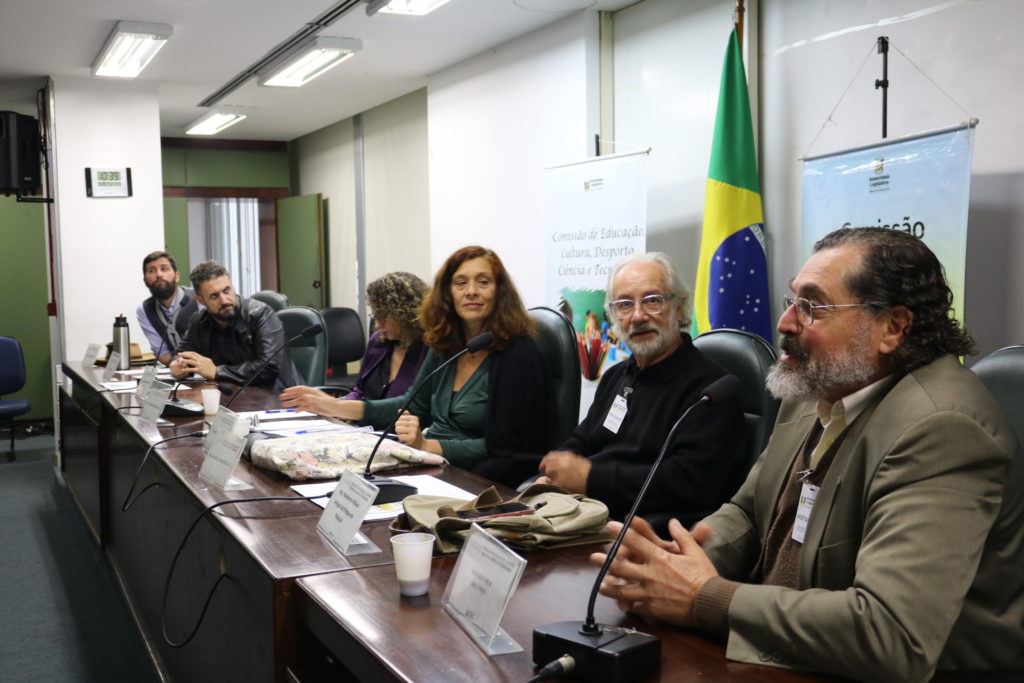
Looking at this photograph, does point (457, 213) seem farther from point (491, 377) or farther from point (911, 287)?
point (911, 287)

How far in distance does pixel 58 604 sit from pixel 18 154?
3.76m

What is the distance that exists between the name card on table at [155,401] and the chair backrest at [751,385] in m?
1.75

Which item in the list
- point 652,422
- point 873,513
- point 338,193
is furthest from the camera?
point 338,193

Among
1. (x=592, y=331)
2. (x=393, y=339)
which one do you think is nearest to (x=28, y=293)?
(x=592, y=331)

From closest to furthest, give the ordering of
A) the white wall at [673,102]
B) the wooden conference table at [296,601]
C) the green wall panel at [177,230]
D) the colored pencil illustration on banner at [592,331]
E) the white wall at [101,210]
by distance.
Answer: the wooden conference table at [296,601] < the white wall at [673,102] < the colored pencil illustration on banner at [592,331] < the white wall at [101,210] < the green wall panel at [177,230]

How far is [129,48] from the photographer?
5402 mm

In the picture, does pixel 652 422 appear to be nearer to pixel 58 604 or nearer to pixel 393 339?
pixel 393 339

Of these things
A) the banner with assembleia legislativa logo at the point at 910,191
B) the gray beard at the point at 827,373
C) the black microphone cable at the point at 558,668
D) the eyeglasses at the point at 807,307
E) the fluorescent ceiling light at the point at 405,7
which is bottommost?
the black microphone cable at the point at 558,668

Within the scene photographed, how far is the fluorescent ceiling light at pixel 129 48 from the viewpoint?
4961 millimetres

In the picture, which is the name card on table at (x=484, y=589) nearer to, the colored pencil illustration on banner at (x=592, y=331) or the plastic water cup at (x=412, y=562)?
the plastic water cup at (x=412, y=562)

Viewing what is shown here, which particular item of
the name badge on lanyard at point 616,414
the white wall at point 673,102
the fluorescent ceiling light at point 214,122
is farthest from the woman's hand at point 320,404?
the fluorescent ceiling light at point 214,122

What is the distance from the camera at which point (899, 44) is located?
337cm

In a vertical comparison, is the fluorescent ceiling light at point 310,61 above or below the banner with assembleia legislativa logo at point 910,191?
above

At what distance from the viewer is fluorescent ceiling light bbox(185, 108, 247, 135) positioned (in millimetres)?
7707
